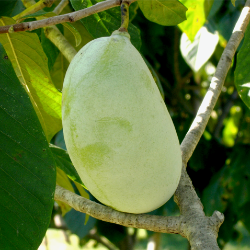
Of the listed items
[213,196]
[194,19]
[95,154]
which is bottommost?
[213,196]

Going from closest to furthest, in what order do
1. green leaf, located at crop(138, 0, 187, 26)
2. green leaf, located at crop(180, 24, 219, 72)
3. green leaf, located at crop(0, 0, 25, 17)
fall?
green leaf, located at crop(138, 0, 187, 26) → green leaf, located at crop(0, 0, 25, 17) → green leaf, located at crop(180, 24, 219, 72)

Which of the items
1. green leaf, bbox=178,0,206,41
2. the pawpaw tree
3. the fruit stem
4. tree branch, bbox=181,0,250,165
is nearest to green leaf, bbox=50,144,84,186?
the pawpaw tree

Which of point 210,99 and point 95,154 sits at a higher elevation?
point 95,154

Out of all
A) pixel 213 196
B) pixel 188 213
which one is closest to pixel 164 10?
pixel 188 213

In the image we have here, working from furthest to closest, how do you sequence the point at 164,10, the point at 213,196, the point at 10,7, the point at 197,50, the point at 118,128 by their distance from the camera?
1. the point at 213,196
2. the point at 197,50
3. the point at 10,7
4. the point at 164,10
5. the point at 118,128

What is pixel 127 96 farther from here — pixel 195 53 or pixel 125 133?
pixel 195 53

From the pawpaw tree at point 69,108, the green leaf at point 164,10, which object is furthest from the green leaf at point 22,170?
the green leaf at point 164,10

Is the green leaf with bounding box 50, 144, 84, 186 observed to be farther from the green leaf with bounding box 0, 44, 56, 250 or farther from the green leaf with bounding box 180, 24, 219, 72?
the green leaf with bounding box 180, 24, 219, 72

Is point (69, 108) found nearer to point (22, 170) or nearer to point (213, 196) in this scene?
point (22, 170)
